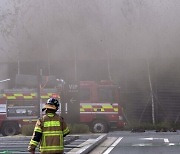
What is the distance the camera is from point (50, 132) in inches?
303

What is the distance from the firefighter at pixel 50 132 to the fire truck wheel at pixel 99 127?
1406 centimetres

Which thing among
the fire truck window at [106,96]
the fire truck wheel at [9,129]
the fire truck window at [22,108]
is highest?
the fire truck window at [106,96]

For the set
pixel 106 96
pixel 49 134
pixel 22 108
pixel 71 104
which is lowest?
pixel 49 134

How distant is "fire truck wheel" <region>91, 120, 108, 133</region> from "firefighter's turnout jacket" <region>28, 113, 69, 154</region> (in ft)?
46.2

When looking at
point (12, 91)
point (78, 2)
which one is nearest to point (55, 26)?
point (78, 2)

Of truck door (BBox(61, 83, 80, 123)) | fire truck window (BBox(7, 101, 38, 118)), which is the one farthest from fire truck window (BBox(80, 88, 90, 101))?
fire truck window (BBox(7, 101, 38, 118))

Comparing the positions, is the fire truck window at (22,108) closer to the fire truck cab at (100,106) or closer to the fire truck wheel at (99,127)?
the fire truck cab at (100,106)

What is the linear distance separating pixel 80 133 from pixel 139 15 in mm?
4886

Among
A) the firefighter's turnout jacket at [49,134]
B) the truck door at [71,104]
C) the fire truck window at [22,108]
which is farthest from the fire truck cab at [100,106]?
the firefighter's turnout jacket at [49,134]

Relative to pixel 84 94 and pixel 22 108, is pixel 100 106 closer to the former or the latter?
pixel 84 94

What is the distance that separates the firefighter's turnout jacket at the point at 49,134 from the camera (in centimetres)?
763

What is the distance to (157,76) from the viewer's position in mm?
27875

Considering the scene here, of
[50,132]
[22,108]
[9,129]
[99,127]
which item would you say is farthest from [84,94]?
[50,132]

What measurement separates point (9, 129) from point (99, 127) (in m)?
3.26
